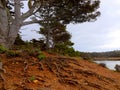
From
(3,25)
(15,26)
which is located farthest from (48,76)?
(15,26)

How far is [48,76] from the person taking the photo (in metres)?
10.7

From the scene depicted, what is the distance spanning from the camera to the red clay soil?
9812 millimetres

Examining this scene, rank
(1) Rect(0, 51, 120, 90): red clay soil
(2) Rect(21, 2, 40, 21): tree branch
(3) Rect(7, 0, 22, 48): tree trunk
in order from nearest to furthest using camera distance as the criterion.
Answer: (1) Rect(0, 51, 120, 90): red clay soil → (3) Rect(7, 0, 22, 48): tree trunk → (2) Rect(21, 2, 40, 21): tree branch

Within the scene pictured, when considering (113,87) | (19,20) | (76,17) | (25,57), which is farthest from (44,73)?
(76,17)

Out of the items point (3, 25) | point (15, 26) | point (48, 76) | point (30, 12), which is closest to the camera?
point (48, 76)

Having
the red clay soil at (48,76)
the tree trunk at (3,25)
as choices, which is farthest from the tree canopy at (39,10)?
the red clay soil at (48,76)

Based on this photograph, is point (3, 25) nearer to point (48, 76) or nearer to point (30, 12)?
point (30, 12)

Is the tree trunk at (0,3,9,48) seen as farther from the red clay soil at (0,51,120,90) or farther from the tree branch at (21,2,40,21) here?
the red clay soil at (0,51,120,90)

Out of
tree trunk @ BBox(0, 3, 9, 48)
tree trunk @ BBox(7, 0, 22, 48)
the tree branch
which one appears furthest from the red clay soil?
the tree branch

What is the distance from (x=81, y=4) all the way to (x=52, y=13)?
2922 millimetres

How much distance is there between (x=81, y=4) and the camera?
17.6 meters

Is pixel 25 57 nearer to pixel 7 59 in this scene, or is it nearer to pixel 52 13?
pixel 7 59

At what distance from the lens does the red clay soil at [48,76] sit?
9812 millimetres

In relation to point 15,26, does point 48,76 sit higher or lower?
lower
